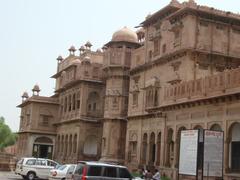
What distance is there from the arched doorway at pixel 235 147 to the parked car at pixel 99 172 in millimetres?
7272

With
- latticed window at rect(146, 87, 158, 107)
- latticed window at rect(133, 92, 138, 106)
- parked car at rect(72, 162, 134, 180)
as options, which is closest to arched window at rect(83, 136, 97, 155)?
latticed window at rect(133, 92, 138, 106)

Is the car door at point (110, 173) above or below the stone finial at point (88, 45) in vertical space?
below

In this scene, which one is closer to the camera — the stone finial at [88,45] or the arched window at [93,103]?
the arched window at [93,103]

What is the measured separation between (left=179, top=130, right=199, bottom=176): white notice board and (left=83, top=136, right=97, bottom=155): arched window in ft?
103

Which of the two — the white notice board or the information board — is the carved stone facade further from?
the white notice board

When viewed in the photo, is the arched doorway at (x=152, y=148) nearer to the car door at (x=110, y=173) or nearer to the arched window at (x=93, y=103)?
the car door at (x=110, y=173)

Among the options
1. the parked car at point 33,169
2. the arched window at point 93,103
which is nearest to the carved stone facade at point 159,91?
the arched window at point 93,103

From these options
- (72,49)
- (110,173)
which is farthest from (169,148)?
(72,49)

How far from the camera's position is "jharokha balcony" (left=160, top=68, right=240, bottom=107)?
21703 millimetres

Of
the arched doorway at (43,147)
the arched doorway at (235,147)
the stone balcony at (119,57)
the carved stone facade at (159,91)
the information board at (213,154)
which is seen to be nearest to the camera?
the information board at (213,154)

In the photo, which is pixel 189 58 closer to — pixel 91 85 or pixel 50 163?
pixel 50 163

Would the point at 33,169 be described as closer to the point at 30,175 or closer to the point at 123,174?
the point at 30,175

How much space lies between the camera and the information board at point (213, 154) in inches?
677

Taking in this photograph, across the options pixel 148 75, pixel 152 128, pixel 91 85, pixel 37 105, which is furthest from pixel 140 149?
pixel 37 105
